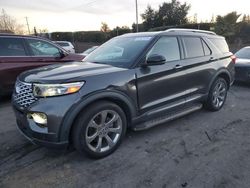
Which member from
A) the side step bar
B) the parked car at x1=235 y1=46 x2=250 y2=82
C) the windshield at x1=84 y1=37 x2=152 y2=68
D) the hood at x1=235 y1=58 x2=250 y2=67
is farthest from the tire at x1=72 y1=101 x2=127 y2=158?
the hood at x1=235 y1=58 x2=250 y2=67

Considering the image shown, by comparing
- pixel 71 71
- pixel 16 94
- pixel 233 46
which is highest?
pixel 71 71

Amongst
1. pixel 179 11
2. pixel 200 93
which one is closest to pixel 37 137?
pixel 200 93

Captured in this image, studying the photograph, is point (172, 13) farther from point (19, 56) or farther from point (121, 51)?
point (121, 51)

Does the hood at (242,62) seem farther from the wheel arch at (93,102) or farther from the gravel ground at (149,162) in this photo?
the wheel arch at (93,102)

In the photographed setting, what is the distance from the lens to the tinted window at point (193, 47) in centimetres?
457

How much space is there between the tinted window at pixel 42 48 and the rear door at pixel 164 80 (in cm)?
368

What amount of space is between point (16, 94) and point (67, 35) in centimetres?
3842

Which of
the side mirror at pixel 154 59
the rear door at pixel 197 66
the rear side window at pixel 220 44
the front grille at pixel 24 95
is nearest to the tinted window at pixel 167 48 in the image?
the side mirror at pixel 154 59

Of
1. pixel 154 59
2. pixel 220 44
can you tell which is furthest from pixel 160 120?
pixel 220 44

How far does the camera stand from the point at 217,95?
5438 millimetres

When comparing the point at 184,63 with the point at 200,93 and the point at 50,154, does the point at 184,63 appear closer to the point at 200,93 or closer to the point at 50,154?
the point at 200,93

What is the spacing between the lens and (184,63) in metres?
4.39

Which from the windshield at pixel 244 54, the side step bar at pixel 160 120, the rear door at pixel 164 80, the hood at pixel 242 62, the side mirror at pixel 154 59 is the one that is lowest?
the side step bar at pixel 160 120

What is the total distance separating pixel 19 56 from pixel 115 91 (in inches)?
150
